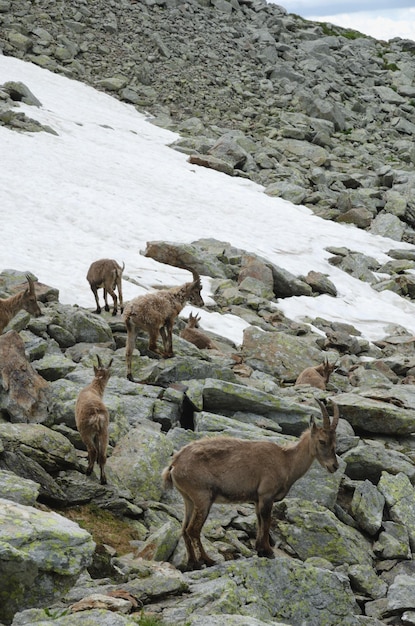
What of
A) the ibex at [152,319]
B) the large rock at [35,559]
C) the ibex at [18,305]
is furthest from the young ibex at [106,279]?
the large rock at [35,559]

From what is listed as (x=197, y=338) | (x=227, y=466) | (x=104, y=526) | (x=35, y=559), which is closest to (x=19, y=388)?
(x=104, y=526)

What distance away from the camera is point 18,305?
16.6 metres

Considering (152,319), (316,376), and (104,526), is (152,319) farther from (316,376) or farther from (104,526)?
(104,526)

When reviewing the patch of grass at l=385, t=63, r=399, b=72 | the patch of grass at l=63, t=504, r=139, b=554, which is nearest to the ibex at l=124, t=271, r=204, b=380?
the patch of grass at l=63, t=504, r=139, b=554

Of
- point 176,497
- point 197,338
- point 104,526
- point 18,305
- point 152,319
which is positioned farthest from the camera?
point 197,338

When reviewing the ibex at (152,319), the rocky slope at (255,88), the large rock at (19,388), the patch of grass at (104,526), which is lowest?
the patch of grass at (104,526)

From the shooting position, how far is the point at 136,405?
1345 cm

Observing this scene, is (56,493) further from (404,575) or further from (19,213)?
(19,213)

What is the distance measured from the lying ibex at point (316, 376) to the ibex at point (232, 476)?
354 inches

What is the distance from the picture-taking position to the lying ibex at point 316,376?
61.7 feet

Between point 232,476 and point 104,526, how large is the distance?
6.58 feet

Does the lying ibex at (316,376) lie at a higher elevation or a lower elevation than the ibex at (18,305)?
lower

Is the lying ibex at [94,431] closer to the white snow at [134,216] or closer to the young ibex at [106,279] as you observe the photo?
the young ibex at [106,279]

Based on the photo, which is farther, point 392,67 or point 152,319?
point 392,67
